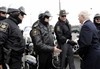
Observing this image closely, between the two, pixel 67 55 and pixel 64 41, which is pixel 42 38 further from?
pixel 67 55

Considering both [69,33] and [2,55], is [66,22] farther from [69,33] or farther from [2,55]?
[2,55]

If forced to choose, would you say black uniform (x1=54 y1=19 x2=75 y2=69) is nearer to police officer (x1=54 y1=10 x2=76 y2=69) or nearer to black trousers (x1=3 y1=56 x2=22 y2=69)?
police officer (x1=54 y1=10 x2=76 y2=69)

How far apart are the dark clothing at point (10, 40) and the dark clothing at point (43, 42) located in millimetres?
871

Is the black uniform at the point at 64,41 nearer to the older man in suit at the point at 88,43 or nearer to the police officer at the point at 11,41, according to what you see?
the older man in suit at the point at 88,43

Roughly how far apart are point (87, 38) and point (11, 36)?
1575mm

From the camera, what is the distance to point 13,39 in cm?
654

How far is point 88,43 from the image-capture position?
697 cm

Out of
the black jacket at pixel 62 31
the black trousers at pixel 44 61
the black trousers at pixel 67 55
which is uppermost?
the black jacket at pixel 62 31

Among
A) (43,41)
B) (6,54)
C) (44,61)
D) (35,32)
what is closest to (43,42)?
(43,41)

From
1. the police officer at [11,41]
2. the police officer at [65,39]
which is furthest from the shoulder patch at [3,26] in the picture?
the police officer at [65,39]

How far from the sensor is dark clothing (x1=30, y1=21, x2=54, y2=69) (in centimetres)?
755

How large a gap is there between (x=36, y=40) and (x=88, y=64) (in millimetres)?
1260

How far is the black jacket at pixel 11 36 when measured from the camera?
6.35 m

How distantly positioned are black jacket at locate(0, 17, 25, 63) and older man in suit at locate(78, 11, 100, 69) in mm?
1283
